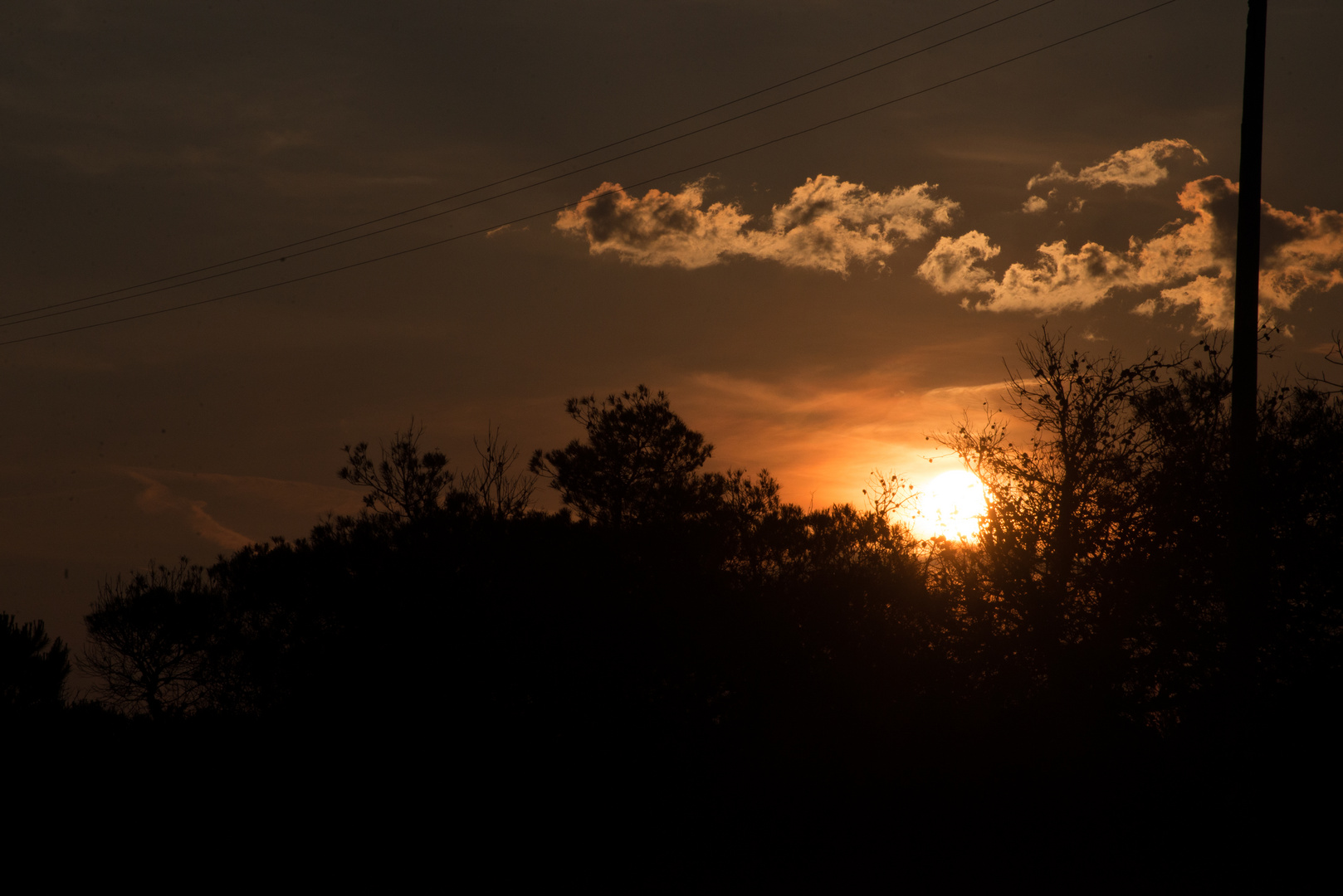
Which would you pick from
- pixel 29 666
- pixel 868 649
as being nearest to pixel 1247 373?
pixel 868 649

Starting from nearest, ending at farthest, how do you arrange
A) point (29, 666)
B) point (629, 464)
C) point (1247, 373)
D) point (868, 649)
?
point (1247, 373)
point (868, 649)
point (629, 464)
point (29, 666)

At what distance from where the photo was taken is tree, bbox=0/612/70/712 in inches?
1479

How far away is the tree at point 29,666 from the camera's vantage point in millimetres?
37562

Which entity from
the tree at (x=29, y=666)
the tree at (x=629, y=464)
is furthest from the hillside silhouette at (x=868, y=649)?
the tree at (x=29, y=666)

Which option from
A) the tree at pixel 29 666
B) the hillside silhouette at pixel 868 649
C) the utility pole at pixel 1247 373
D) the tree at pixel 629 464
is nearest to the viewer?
the utility pole at pixel 1247 373

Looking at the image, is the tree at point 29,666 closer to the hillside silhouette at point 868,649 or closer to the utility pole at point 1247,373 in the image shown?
the hillside silhouette at point 868,649

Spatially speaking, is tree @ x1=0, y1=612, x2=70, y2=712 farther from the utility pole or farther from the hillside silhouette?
the utility pole

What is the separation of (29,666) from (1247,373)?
1805 inches

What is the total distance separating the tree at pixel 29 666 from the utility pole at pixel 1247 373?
41.2 meters

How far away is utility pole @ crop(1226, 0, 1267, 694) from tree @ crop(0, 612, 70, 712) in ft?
135

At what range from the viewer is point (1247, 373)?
6969mm

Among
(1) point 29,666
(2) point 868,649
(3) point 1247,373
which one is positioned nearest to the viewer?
(3) point 1247,373

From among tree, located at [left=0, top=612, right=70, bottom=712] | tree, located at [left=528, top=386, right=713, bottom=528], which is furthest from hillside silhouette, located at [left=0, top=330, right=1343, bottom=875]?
tree, located at [left=0, top=612, right=70, bottom=712]

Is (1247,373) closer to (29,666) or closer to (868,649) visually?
(868,649)
